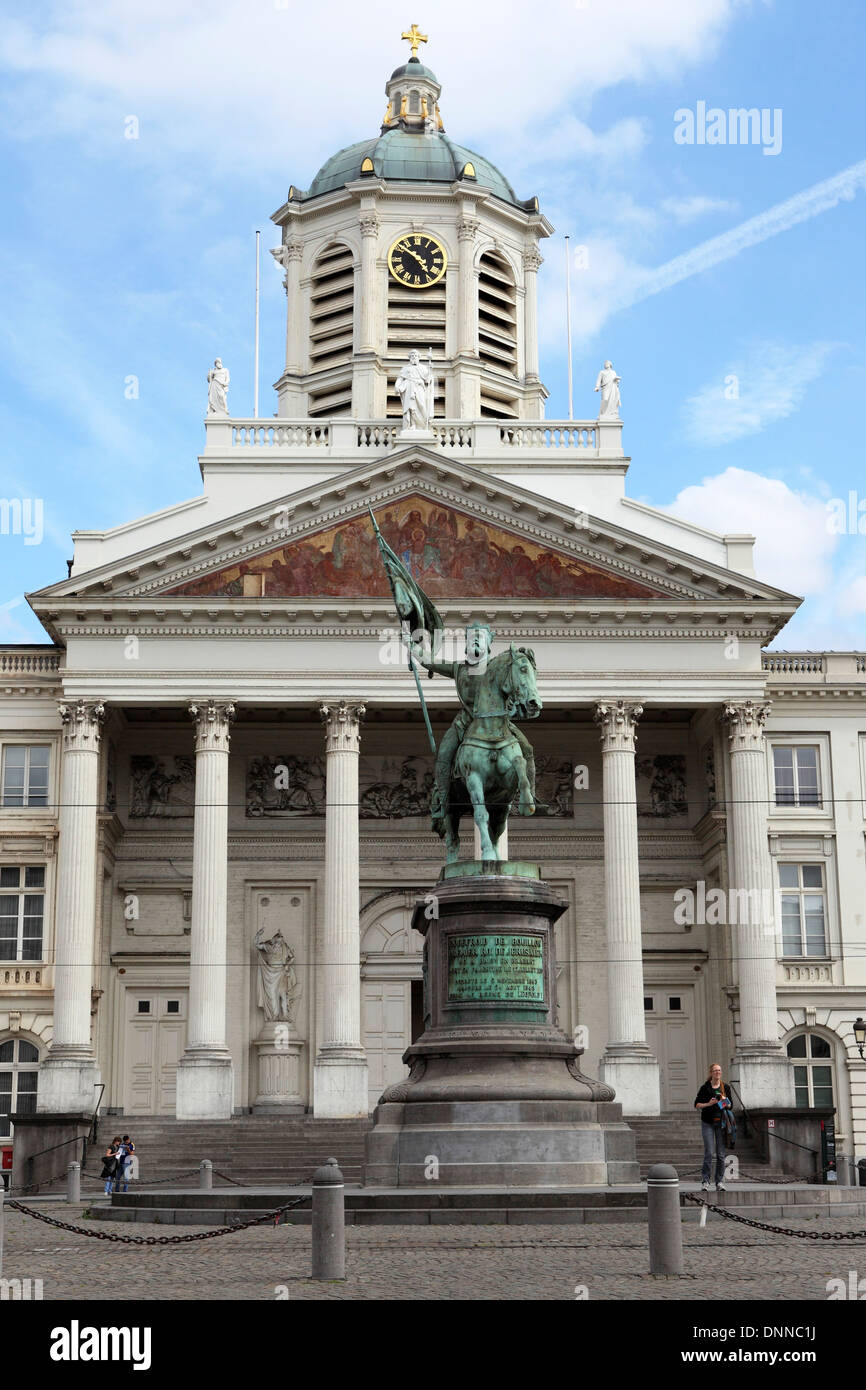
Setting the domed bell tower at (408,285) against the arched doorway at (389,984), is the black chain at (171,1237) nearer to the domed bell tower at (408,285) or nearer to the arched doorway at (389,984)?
the arched doorway at (389,984)

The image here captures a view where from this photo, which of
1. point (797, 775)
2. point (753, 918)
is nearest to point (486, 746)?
point (753, 918)

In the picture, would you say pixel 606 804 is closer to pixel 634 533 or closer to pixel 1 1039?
pixel 634 533

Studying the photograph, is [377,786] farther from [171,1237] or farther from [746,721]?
[171,1237]

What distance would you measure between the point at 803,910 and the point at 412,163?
30.7 m

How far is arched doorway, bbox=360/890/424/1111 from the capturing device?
2034 inches

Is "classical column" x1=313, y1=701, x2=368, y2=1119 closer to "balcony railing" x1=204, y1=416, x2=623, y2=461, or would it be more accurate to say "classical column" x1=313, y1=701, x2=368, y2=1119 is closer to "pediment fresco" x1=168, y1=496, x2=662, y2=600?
"pediment fresco" x1=168, y1=496, x2=662, y2=600

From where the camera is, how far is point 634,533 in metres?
47.3

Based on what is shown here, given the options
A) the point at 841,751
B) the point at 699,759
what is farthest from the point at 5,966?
the point at 841,751

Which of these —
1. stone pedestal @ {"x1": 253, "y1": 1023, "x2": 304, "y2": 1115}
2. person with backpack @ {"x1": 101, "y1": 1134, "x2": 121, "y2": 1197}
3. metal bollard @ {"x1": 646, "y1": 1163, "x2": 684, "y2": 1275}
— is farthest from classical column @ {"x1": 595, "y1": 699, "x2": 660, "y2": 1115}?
metal bollard @ {"x1": 646, "y1": 1163, "x2": 684, "y2": 1275}

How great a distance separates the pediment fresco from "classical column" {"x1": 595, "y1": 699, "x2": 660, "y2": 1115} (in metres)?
3.41

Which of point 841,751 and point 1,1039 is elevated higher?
point 841,751

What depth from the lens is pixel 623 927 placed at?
46719 mm

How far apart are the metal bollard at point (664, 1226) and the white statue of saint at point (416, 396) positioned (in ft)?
124

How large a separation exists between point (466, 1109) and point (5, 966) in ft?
98.6
